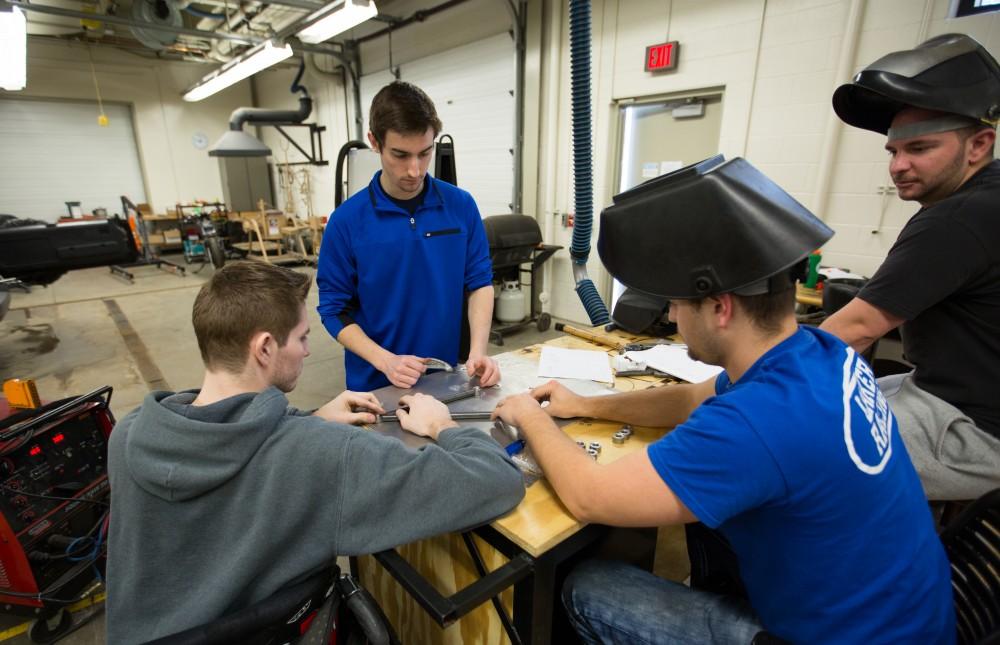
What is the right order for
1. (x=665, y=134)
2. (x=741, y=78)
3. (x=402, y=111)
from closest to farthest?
(x=402, y=111) < (x=741, y=78) < (x=665, y=134)

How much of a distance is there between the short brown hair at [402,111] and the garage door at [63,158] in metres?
9.31

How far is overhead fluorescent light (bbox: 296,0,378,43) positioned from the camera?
393 cm

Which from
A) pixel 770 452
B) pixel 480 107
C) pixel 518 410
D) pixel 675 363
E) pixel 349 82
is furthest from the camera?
pixel 349 82

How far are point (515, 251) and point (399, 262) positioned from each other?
2.61 m

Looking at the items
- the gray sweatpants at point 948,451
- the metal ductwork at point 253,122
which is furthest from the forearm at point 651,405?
the metal ductwork at point 253,122

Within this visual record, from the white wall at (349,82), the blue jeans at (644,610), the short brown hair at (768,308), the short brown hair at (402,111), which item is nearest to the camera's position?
the short brown hair at (768,308)

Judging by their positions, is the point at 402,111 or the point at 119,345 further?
the point at 119,345

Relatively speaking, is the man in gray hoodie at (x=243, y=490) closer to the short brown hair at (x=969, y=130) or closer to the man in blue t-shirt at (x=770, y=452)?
the man in blue t-shirt at (x=770, y=452)

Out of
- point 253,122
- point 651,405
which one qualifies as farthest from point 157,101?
point 651,405

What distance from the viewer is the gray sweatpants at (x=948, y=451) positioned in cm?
108

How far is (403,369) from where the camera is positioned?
56.0 inches

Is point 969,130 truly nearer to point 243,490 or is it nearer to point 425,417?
point 425,417

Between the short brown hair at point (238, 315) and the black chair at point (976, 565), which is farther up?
the short brown hair at point (238, 315)

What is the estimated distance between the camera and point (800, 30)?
2953mm
